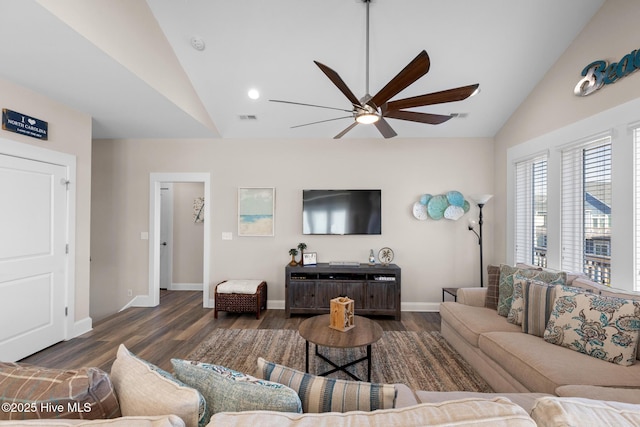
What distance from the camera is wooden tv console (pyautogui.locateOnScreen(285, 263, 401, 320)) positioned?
4004 mm

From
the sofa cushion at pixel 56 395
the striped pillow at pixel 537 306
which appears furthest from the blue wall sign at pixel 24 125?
the striped pillow at pixel 537 306

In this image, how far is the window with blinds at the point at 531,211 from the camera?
11.4ft

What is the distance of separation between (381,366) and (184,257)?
4.55 m

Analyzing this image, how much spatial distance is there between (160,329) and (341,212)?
287cm

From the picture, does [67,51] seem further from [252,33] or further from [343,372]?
[343,372]

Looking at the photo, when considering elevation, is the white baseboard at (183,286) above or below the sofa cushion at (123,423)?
below

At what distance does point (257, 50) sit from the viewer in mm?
3172

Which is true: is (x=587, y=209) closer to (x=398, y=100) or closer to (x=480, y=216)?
(x=480, y=216)

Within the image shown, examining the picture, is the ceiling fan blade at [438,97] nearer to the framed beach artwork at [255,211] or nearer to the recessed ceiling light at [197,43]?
the recessed ceiling light at [197,43]

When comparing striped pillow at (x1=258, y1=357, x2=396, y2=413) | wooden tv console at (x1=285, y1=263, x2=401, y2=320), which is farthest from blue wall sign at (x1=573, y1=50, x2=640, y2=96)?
striped pillow at (x1=258, y1=357, x2=396, y2=413)

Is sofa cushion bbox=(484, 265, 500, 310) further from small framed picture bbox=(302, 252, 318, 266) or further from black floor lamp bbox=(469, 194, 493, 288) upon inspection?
small framed picture bbox=(302, 252, 318, 266)

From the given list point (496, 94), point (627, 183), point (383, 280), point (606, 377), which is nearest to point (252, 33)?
point (496, 94)

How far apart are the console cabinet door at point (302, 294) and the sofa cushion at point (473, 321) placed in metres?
1.71

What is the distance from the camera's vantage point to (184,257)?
18.9 ft
